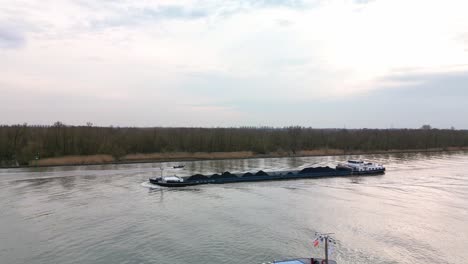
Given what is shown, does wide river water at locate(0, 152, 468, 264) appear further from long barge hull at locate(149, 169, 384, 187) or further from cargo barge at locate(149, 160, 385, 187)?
cargo barge at locate(149, 160, 385, 187)

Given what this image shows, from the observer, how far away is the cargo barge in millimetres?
45853

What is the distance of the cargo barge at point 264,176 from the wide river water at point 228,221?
1.55 metres

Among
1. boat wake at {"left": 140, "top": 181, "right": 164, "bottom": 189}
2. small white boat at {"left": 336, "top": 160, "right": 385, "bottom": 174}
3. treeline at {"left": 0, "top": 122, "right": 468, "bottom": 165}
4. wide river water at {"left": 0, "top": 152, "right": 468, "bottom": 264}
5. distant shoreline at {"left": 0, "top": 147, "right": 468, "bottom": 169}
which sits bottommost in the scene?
wide river water at {"left": 0, "top": 152, "right": 468, "bottom": 264}

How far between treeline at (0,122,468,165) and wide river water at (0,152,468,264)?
23.6 m

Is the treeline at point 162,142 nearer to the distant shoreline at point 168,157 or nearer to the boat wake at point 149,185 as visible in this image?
the distant shoreline at point 168,157

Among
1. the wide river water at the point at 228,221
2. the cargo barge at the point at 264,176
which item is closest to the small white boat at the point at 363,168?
the cargo barge at the point at 264,176

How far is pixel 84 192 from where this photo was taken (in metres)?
40.2

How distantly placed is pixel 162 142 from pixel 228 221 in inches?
2198

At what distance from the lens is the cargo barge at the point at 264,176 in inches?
1805

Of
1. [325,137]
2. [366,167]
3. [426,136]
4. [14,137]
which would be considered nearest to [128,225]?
[366,167]

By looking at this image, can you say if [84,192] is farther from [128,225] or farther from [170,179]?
[128,225]

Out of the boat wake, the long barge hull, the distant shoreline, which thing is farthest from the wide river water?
the distant shoreline

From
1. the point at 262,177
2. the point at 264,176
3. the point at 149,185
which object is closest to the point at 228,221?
the point at 149,185

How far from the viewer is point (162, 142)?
8238cm
